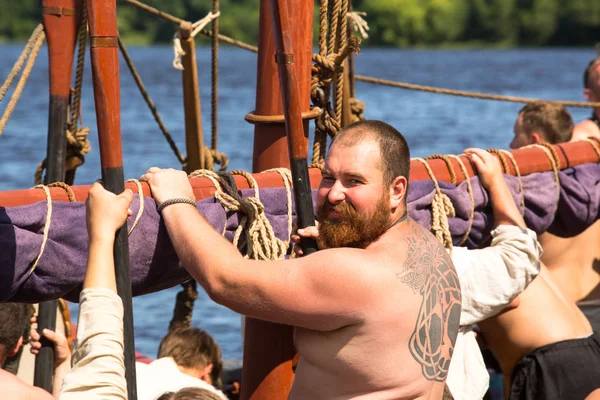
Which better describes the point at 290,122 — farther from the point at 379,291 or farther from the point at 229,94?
the point at 229,94

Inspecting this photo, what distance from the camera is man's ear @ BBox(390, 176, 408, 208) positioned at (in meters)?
2.76

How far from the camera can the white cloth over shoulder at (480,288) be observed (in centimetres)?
365

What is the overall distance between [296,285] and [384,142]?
462mm

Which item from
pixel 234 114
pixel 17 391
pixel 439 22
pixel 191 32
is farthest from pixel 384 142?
pixel 439 22

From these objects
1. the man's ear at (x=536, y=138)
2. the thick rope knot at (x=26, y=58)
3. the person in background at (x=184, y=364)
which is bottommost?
the person in background at (x=184, y=364)

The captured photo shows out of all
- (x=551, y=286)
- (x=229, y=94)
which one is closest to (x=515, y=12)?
(x=229, y=94)

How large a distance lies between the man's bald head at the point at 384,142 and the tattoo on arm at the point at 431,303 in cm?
18

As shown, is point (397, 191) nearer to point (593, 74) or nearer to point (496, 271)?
point (496, 271)

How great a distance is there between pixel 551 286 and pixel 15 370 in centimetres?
234

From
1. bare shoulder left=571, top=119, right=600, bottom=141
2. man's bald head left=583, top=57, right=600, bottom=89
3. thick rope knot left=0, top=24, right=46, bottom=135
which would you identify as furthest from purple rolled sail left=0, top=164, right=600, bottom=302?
man's bald head left=583, top=57, right=600, bottom=89

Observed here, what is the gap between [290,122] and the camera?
2977 millimetres

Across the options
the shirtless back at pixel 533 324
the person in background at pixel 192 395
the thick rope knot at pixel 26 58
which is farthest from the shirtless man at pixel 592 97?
the person in background at pixel 192 395

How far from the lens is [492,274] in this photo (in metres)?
3.65

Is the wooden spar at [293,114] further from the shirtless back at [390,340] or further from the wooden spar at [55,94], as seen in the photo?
the wooden spar at [55,94]
